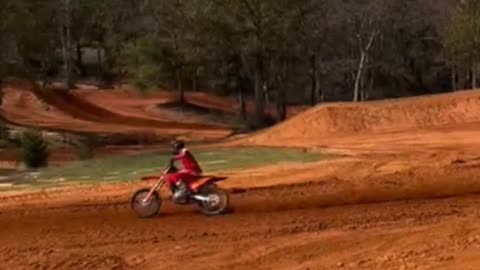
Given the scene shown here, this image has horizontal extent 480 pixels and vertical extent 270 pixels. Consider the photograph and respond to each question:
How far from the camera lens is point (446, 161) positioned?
1030 inches

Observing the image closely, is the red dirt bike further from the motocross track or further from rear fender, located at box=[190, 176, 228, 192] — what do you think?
the motocross track

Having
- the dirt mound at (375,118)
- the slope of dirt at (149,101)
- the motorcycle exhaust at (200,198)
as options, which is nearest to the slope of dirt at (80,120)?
the slope of dirt at (149,101)

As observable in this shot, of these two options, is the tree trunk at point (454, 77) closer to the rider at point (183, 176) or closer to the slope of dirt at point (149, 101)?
the slope of dirt at point (149, 101)

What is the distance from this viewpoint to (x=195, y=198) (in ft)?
53.1

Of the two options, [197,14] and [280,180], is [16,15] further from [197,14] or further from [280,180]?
[280,180]

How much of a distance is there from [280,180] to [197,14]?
26.6 meters

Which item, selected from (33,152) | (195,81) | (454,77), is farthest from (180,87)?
(33,152)

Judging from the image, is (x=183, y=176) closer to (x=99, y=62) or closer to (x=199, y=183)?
(x=199, y=183)

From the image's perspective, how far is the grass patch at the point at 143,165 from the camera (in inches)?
1027

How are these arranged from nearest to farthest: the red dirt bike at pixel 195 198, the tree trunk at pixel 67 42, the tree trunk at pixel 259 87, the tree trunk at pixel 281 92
Answer: the red dirt bike at pixel 195 198
the tree trunk at pixel 259 87
the tree trunk at pixel 281 92
the tree trunk at pixel 67 42

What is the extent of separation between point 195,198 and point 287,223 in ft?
5.64

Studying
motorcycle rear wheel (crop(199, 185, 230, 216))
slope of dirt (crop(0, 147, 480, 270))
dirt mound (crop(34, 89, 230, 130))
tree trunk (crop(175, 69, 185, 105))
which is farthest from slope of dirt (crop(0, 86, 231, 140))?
motorcycle rear wheel (crop(199, 185, 230, 216))

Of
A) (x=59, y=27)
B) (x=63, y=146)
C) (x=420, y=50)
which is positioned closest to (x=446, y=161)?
(x=63, y=146)

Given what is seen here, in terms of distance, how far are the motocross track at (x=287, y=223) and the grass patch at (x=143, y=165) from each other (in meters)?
2.13
